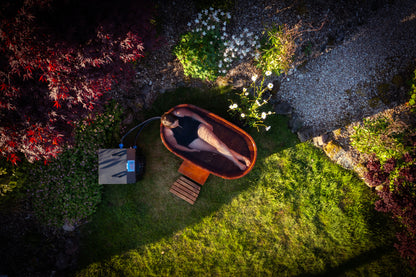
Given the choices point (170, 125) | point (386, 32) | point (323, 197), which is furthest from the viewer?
point (323, 197)

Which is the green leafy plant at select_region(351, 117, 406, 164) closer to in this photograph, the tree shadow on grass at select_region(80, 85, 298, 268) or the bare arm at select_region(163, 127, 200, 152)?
the tree shadow on grass at select_region(80, 85, 298, 268)

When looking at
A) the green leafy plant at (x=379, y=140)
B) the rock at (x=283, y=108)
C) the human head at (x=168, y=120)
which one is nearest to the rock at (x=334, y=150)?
the green leafy plant at (x=379, y=140)

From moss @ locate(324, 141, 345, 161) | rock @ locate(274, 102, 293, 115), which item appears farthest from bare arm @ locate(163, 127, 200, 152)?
moss @ locate(324, 141, 345, 161)

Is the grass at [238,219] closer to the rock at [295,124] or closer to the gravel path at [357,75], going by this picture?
the rock at [295,124]

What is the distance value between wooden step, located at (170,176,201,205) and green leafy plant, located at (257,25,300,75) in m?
3.43

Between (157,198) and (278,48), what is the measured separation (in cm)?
486

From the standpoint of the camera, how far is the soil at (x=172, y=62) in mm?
5168

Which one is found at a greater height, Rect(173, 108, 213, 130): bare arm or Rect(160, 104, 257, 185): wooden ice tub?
Rect(173, 108, 213, 130): bare arm

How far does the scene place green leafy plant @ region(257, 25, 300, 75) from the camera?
4.97 meters

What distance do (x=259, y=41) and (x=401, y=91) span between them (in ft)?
12.1

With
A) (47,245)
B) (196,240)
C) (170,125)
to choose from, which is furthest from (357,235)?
(47,245)

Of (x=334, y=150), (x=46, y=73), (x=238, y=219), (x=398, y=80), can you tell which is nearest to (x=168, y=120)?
(x=46, y=73)

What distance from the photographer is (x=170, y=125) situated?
4680 millimetres

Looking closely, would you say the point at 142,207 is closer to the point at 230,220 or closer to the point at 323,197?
the point at 230,220
